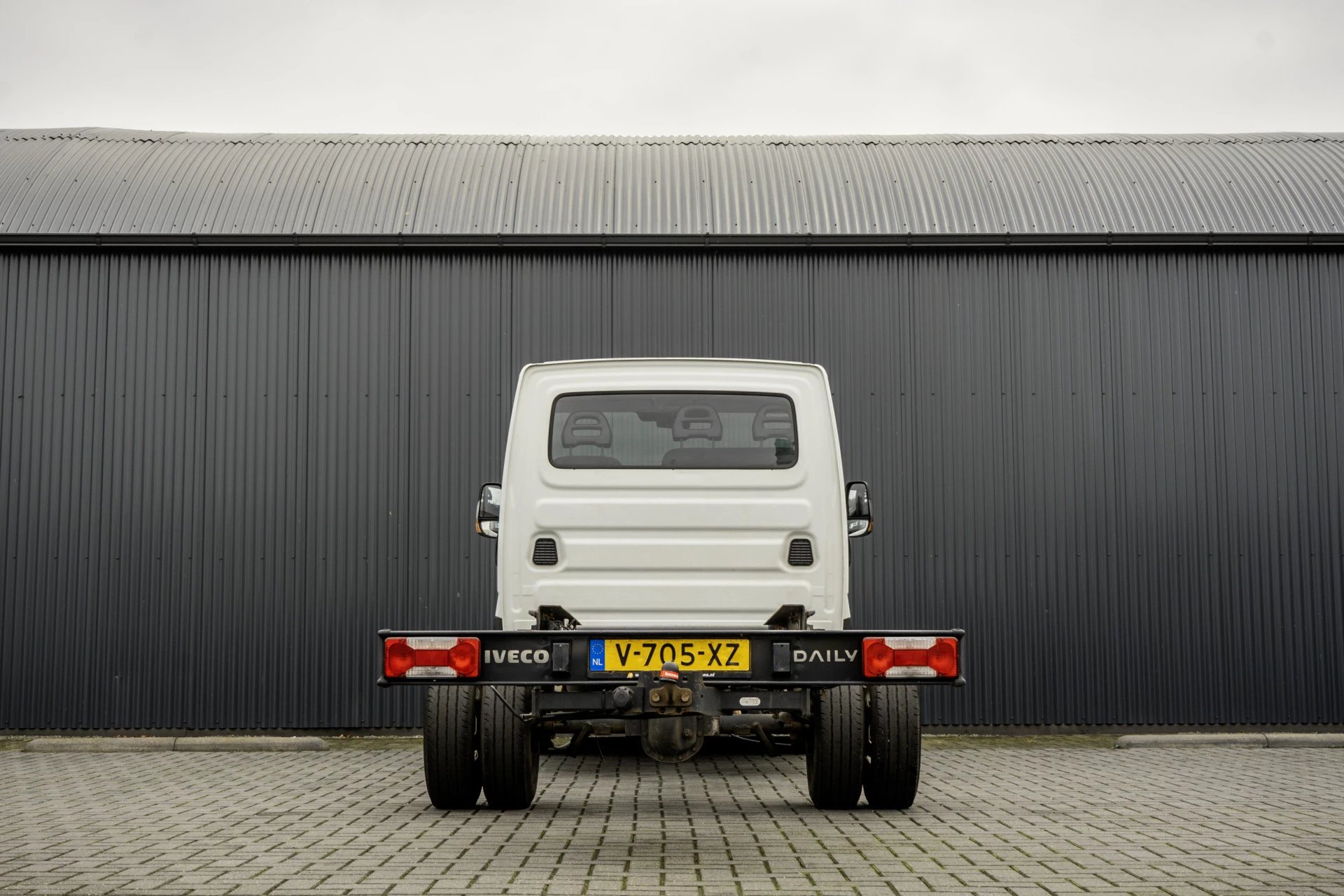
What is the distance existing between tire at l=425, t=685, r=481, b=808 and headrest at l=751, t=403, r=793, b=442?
214 centimetres

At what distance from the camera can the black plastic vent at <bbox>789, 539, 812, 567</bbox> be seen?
6.85 meters

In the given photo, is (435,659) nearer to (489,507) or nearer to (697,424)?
(489,507)

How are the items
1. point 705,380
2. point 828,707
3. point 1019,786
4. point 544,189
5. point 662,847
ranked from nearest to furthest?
point 662,847, point 828,707, point 705,380, point 1019,786, point 544,189

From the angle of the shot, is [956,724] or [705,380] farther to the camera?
[956,724]

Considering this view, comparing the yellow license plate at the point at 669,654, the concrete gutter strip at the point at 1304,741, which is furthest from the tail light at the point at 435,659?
the concrete gutter strip at the point at 1304,741

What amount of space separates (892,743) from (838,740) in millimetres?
331

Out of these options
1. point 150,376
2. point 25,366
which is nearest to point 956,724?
point 150,376

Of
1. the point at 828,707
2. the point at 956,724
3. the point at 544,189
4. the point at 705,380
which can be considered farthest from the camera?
the point at 544,189

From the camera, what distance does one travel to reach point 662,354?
12344 millimetres

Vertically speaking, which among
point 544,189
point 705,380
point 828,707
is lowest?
point 828,707

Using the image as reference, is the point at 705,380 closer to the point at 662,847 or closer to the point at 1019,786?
the point at 662,847

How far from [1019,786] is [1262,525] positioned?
5.25m

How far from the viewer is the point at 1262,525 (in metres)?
12.1

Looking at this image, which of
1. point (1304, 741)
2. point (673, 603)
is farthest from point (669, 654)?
point (1304, 741)
